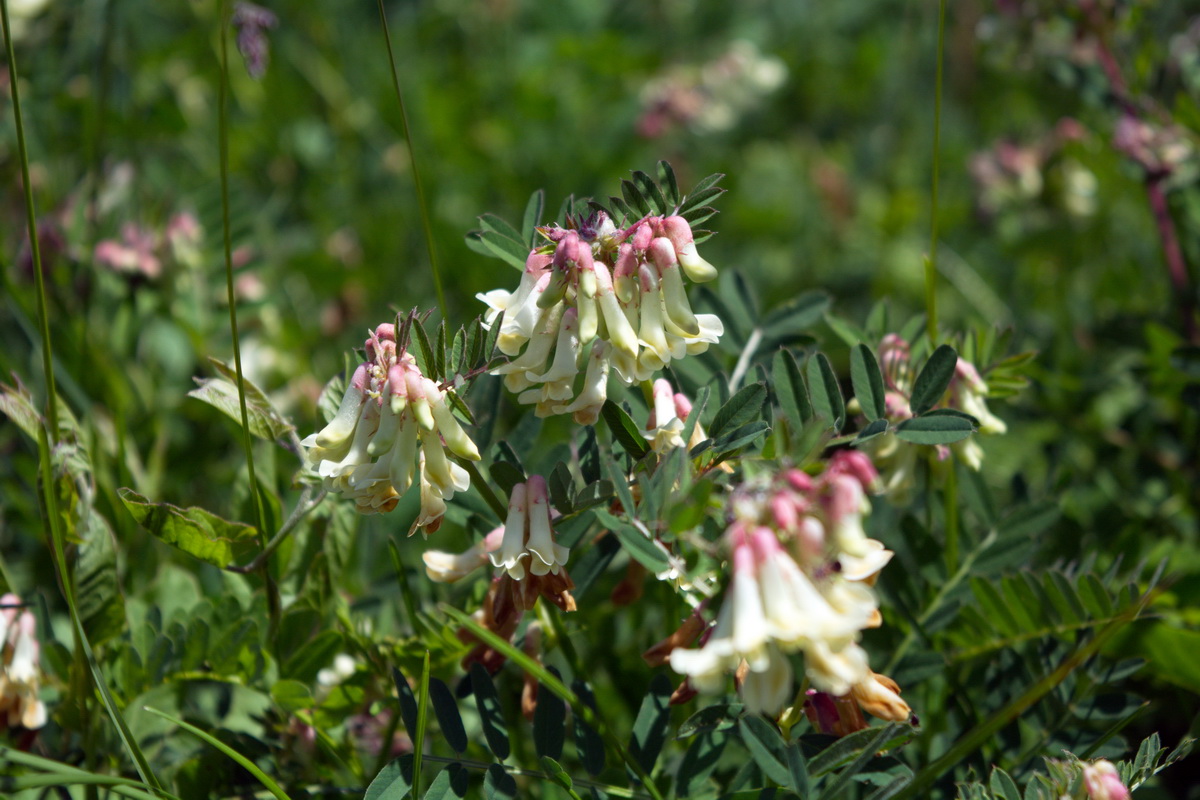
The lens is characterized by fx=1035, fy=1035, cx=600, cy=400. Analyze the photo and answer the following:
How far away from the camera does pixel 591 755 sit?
1.04m

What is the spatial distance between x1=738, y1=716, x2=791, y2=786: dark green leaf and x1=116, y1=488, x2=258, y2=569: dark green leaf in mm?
553

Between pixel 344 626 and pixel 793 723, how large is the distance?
512 mm

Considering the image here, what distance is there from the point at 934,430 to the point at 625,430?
1.01ft

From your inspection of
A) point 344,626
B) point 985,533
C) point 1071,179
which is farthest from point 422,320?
point 1071,179

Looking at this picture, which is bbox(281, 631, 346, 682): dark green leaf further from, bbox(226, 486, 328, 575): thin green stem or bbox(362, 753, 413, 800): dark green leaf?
bbox(362, 753, 413, 800): dark green leaf

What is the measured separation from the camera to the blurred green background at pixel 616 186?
1.75m

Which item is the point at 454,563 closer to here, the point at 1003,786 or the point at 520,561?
the point at 520,561

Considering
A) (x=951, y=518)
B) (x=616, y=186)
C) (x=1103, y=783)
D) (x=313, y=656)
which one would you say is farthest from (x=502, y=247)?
(x=616, y=186)

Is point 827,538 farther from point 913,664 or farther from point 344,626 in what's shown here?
point 344,626

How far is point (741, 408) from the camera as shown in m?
1.01

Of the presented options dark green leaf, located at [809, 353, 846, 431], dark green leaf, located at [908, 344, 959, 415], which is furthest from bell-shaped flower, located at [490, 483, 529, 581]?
dark green leaf, located at [908, 344, 959, 415]

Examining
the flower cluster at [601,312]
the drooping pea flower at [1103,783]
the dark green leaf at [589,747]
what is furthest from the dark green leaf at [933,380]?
the dark green leaf at [589,747]

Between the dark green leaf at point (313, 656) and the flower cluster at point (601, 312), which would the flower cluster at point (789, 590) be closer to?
the flower cluster at point (601, 312)

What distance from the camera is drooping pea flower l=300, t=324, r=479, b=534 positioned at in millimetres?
903
